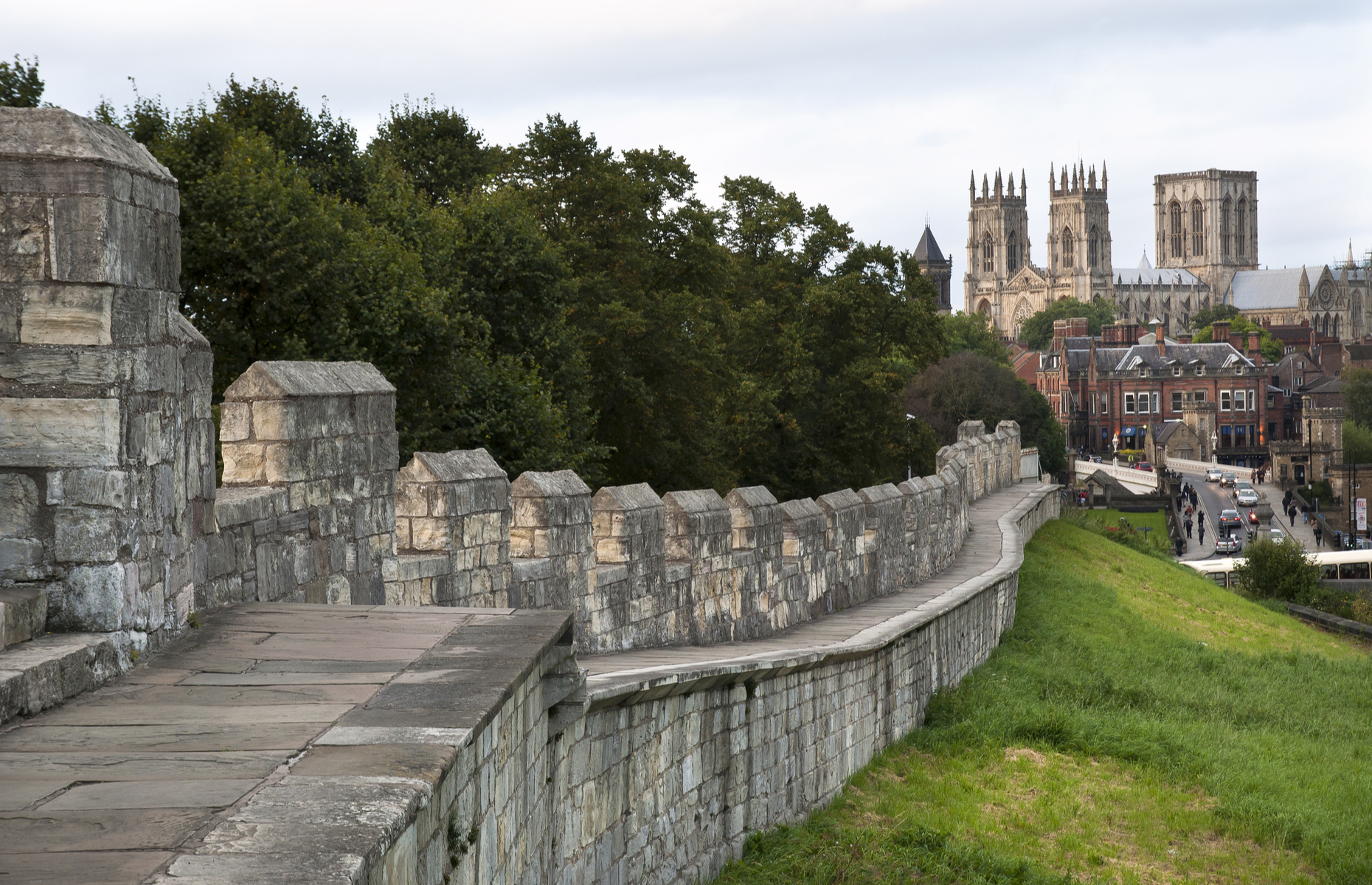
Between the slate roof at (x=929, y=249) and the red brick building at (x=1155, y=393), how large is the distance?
5388 centimetres

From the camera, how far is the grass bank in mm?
10547

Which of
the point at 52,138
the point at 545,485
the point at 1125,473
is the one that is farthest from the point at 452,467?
the point at 1125,473

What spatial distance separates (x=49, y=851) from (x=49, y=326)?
8.03 ft

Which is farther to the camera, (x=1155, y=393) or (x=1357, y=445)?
(x=1155, y=393)

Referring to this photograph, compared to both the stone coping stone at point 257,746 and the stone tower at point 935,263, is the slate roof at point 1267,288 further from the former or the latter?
the stone coping stone at point 257,746

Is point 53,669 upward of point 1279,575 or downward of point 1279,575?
upward

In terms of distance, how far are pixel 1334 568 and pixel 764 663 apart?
48.2 meters

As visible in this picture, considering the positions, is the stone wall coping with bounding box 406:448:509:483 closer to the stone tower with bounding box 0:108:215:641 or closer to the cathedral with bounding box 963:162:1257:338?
the stone tower with bounding box 0:108:215:641

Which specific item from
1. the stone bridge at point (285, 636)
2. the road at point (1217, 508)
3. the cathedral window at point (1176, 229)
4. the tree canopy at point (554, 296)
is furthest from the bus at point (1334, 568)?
the cathedral window at point (1176, 229)

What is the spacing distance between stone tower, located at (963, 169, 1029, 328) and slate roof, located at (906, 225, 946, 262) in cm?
2011

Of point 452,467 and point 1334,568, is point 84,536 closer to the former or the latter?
point 452,467

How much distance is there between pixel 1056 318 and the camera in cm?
15688

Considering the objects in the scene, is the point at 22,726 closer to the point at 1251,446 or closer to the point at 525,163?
the point at 525,163

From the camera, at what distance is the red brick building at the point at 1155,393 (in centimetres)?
10050
